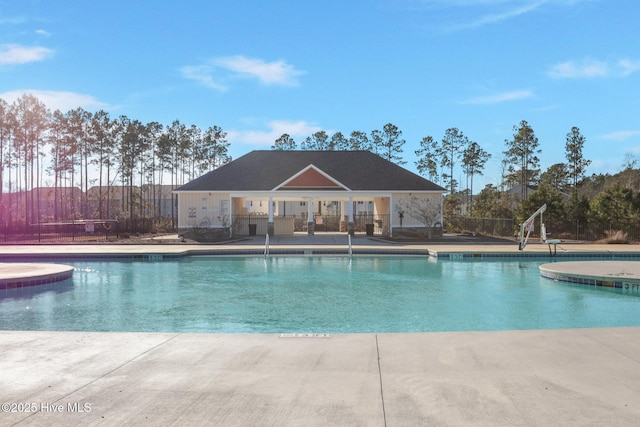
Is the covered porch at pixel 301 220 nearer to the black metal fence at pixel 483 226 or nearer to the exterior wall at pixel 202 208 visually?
the exterior wall at pixel 202 208

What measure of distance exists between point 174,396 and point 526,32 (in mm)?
17952

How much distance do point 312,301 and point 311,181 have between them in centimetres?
1948

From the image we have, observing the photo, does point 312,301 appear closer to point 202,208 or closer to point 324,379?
point 324,379

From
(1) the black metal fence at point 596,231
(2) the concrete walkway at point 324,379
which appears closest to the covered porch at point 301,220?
(1) the black metal fence at point 596,231

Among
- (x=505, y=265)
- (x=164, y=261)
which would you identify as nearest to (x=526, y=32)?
(x=505, y=265)

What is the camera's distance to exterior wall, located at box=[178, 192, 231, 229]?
30.2 m

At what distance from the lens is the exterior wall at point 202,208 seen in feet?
99.1

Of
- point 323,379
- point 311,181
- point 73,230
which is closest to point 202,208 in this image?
point 311,181

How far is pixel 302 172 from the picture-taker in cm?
3025

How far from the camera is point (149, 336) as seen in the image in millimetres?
6453

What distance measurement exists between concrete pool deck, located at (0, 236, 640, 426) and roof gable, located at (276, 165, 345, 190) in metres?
23.9

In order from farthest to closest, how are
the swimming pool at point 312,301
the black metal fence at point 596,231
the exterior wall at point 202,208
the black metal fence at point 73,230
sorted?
1. the exterior wall at point 202,208
2. the black metal fence at point 73,230
3. the black metal fence at point 596,231
4. the swimming pool at point 312,301

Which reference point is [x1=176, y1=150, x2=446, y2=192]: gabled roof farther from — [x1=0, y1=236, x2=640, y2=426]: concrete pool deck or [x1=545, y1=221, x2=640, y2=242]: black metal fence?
[x1=0, y1=236, x2=640, y2=426]: concrete pool deck

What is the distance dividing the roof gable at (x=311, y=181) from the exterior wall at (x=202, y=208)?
3750 millimetres
